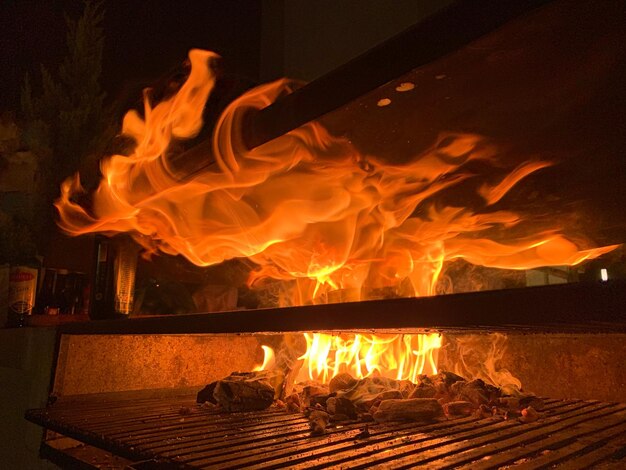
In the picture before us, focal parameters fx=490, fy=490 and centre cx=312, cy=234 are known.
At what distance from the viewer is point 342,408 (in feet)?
5.92

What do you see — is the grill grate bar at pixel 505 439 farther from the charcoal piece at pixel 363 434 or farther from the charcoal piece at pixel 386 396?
the charcoal piece at pixel 386 396

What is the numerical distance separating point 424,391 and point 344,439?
639 millimetres

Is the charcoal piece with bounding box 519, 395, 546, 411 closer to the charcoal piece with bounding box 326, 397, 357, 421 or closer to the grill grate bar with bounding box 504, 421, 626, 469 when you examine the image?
the grill grate bar with bounding box 504, 421, 626, 469

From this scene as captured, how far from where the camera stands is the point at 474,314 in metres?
0.88

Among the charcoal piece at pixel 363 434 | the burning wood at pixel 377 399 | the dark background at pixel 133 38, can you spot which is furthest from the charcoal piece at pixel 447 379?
the dark background at pixel 133 38

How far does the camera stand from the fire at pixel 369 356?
99.0 inches

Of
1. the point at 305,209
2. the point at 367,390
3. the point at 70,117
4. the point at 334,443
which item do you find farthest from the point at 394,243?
the point at 70,117

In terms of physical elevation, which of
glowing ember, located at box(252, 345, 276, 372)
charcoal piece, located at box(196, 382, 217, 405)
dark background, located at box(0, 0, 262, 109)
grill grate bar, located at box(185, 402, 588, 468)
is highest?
dark background, located at box(0, 0, 262, 109)

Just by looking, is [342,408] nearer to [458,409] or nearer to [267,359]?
[458,409]

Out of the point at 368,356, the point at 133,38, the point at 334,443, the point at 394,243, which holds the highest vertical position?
the point at 133,38

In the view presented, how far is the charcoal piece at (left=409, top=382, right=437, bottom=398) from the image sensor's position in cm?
193

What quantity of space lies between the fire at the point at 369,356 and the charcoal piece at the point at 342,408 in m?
0.66

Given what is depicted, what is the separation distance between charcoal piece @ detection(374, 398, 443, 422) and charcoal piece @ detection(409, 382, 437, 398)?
0.19 meters

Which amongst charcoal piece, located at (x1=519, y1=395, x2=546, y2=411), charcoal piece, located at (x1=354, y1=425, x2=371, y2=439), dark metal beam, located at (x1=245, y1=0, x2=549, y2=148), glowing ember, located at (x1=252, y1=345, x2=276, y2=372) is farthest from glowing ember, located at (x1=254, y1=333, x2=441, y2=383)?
dark metal beam, located at (x1=245, y1=0, x2=549, y2=148)
